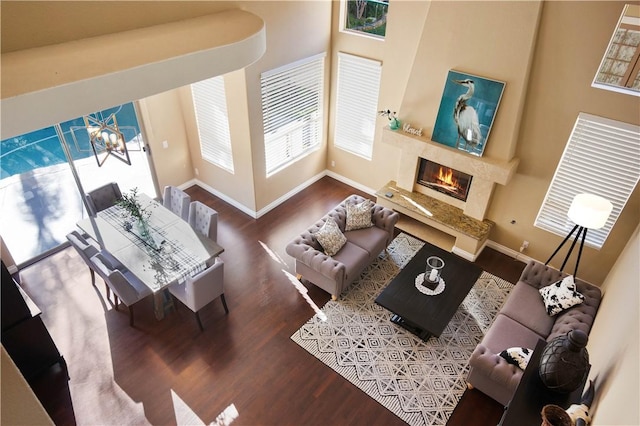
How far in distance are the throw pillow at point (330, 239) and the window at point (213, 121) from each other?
2.39 m

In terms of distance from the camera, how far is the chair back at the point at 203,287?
514 cm

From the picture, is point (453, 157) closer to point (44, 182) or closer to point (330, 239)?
point (330, 239)

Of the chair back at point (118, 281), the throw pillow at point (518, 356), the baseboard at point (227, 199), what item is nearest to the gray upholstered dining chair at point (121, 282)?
the chair back at point (118, 281)

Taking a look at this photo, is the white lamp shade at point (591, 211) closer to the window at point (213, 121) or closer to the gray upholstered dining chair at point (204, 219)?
the gray upholstered dining chair at point (204, 219)

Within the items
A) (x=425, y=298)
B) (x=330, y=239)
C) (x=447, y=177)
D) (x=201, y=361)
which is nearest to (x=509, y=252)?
(x=447, y=177)

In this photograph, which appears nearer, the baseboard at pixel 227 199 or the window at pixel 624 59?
the window at pixel 624 59

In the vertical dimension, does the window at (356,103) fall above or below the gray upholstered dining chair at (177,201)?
above

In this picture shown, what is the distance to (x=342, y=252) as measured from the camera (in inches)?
242

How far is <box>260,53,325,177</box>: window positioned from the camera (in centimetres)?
683

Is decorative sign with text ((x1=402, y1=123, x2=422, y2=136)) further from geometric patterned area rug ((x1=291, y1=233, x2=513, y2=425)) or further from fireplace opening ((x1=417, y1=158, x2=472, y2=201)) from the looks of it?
geometric patterned area rug ((x1=291, y1=233, x2=513, y2=425))

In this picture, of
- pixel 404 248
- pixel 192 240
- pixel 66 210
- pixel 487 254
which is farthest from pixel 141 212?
pixel 487 254

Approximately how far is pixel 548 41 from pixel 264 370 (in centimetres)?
550

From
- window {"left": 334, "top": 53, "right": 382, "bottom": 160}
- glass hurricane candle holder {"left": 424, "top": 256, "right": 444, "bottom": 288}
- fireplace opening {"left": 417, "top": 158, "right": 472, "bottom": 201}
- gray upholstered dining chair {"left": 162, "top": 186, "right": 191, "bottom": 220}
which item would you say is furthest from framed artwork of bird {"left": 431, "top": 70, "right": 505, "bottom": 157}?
gray upholstered dining chair {"left": 162, "top": 186, "right": 191, "bottom": 220}

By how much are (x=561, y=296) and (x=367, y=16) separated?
5.18 m
